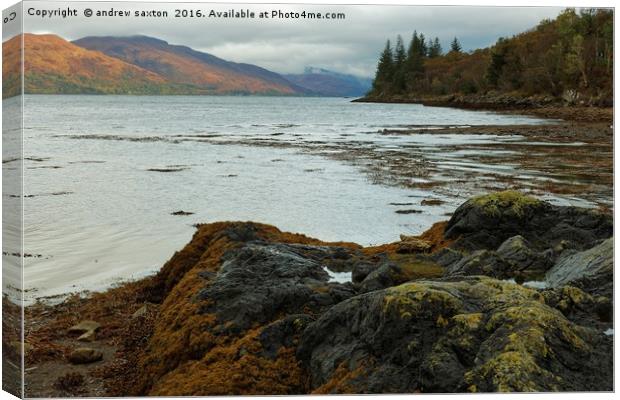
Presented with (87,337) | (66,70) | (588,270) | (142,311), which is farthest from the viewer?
(66,70)

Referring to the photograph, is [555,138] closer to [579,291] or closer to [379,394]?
[579,291]

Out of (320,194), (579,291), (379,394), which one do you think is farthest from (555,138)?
(379,394)

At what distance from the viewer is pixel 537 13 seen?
17.0ft

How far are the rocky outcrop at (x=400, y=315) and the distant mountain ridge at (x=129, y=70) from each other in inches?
81.2

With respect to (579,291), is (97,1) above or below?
above

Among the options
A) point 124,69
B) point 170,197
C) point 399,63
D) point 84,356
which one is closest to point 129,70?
point 124,69

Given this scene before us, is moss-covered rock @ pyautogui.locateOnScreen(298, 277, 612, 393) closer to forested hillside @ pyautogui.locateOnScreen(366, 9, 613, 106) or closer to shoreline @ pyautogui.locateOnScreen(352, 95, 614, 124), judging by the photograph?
forested hillside @ pyautogui.locateOnScreen(366, 9, 613, 106)

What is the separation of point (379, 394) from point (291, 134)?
73.4 feet

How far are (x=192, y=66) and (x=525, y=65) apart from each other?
635cm

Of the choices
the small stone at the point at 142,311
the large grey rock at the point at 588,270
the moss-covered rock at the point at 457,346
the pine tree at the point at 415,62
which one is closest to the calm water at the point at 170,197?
the small stone at the point at 142,311

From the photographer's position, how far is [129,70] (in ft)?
32.8

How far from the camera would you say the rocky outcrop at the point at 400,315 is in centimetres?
333

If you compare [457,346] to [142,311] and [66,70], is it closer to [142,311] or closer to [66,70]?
[142,311]

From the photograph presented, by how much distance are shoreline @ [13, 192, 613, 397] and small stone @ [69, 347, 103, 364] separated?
0.12ft
